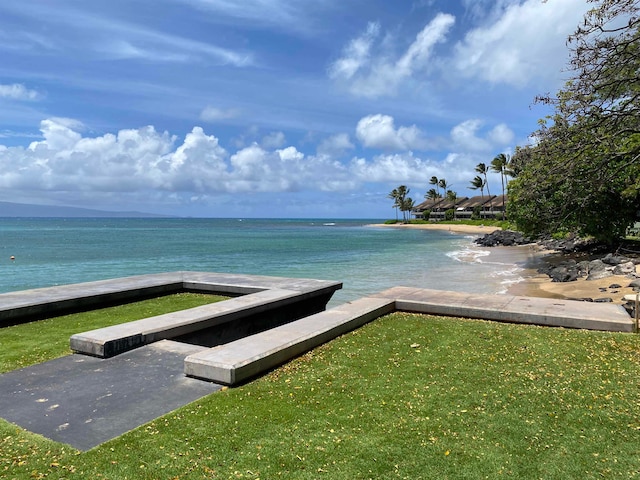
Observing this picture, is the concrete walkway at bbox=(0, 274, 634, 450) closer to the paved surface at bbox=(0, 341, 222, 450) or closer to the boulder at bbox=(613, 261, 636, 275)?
the paved surface at bbox=(0, 341, 222, 450)

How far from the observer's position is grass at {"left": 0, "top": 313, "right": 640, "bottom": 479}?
13.7 feet

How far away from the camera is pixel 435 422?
5066mm

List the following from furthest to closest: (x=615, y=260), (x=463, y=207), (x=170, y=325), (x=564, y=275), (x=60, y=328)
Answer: (x=463, y=207), (x=615, y=260), (x=564, y=275), (x=60, y=328), (x=170, y=325)

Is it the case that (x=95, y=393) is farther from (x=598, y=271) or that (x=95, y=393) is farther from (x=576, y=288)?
(x=598, y=271)

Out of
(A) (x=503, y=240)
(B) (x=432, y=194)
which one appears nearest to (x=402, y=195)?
(B) (x=432, y=194)

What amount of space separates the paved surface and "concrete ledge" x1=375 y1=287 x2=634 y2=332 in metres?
6.08

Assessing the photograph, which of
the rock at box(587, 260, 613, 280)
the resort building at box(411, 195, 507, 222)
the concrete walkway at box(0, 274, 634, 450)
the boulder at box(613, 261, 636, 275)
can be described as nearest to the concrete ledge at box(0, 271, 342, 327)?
the concrete walkway at box(0, 274, 634, 450)

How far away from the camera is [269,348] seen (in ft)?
23.0

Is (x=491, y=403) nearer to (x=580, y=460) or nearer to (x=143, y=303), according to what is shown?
(x=580, y=460)

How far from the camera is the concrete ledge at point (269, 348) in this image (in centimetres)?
620

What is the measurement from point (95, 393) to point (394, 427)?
3.89 metres

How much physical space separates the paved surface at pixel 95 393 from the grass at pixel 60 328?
66 centimetres

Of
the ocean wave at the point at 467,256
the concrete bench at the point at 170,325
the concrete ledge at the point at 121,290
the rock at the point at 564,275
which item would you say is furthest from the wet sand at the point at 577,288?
the concrete bench at the point at 170,325

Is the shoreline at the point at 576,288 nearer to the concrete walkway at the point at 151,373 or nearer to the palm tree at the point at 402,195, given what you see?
the concrete walkway at the point at 151,373
